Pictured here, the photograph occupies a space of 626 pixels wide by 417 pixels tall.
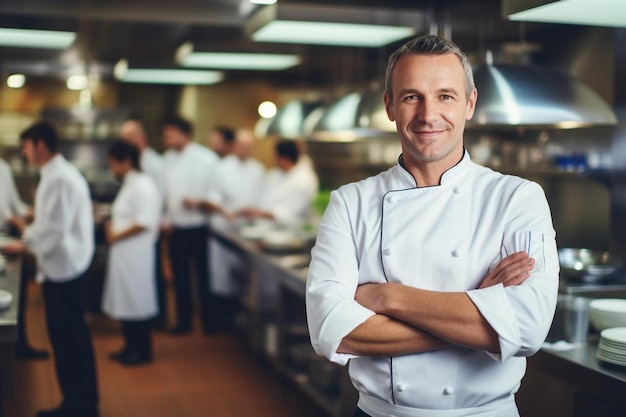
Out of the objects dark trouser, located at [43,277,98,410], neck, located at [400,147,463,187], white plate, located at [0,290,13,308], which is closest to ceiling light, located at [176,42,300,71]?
dark trouser, located at [43,277,98,410]

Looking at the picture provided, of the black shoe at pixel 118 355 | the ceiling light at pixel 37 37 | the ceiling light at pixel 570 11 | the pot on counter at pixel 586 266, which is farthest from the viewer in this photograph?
the black shoe at pixel 118 355

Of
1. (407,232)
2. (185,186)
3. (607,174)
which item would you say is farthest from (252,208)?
(407,232)

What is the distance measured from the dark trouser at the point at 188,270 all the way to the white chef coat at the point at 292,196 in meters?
0.66

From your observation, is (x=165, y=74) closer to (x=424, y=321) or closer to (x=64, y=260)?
(x=64, y=260)

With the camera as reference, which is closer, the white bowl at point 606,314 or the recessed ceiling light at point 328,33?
the white bowl at point 606,314

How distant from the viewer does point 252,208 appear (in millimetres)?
7469

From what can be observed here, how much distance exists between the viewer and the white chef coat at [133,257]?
5699 mm

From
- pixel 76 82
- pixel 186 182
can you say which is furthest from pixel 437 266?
pixel 76 82

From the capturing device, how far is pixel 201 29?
22.9 ft

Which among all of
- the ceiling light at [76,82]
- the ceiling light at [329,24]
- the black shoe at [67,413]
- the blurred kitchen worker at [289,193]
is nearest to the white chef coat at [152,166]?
the blurred kitchen worker at [289,193]

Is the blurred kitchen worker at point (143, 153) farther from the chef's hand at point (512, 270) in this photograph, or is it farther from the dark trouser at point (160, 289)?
the chef's hand at point (512, 270)

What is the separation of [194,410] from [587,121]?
2.89 metres

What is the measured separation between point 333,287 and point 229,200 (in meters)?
5.50

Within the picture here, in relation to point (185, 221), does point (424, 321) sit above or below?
above
